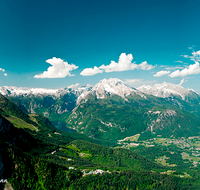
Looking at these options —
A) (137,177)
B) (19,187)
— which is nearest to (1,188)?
(19,187)

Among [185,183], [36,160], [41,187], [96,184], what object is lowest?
[185,183]

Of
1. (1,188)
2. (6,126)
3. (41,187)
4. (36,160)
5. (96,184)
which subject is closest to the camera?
(1,188)

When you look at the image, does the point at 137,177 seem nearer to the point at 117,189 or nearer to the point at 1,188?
the point at 117,189

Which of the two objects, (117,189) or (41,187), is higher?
(41,187)

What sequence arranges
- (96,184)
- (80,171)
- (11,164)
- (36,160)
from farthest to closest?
(80,171), (96,184), (36,160), (11,164)

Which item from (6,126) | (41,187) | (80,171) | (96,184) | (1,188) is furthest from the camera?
(6,126)

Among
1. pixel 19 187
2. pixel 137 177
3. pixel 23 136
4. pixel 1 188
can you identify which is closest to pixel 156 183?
pixel 137 177

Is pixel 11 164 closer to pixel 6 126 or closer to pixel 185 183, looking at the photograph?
pixel 6 126

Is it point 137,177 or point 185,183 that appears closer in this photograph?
point 137,177

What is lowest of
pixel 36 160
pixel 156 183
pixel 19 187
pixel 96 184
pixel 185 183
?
pixel 185 183
